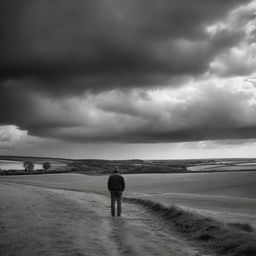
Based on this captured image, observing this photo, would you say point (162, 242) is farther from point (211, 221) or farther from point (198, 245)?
point (211, 221)

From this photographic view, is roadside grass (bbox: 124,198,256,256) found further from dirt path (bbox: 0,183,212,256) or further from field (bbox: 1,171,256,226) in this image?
field (bbox: 1,171,256,226)

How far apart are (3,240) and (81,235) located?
2796 millimetres

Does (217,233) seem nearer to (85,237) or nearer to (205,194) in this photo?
(85,237)

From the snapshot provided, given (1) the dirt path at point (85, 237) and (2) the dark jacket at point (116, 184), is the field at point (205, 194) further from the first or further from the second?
(1) the dirt path at point (85, 237)

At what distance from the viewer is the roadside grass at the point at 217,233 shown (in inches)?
470

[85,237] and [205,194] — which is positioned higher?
[85,237]

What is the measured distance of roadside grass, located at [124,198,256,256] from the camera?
11930mm

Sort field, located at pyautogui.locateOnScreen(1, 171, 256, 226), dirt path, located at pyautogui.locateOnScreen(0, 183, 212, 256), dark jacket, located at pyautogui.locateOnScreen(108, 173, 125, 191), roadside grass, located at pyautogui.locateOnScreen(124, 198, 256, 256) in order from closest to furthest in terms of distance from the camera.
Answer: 1. dirt path, located at pyautogui.locateOnScreen(0, 183, 212, 256)
2. roadside grass, located at pyautogui.locateOnScreen(124, 198, 256, 256)
3. dark jacket, located at pyautogui.locateOnScreen(108, 173, 125, 191)
4. field, located at pyautogui.locateOnScreen(1, 171, 256, 226)

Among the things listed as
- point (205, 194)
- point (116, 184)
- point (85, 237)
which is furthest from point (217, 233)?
point (205, 194)

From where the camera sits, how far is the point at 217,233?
1447 cm

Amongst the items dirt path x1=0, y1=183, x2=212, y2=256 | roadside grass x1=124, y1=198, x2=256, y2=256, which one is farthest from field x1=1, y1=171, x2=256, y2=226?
dirt path x1=0, y1=183, x2=212, y2=256

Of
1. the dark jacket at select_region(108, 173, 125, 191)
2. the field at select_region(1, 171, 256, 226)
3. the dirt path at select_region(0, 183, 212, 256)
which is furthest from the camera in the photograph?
the field at select_region(1, 171, 256, 226)

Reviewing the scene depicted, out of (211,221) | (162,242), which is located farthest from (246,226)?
(162,242)

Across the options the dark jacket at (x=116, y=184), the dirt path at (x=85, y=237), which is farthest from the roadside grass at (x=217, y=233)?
the dark jacket at (x=116, y=184)
